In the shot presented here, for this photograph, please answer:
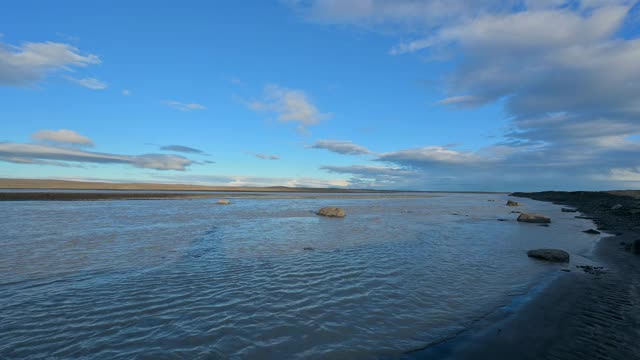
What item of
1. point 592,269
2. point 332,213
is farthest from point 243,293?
point 332,213

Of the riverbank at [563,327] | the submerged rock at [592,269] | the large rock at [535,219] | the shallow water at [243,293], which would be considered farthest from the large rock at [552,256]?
the large rock at [535,219]

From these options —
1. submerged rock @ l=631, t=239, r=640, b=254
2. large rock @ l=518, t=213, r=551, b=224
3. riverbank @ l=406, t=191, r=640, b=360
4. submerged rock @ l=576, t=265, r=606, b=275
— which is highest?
large rock @ l=518, t=213, r=551, b=224

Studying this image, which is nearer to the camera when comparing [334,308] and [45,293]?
[334,308]

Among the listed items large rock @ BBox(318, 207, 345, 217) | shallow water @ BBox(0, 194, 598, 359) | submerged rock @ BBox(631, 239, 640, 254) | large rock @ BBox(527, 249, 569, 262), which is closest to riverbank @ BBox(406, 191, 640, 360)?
shallow water @ BBox(0, 194, 598, 359)

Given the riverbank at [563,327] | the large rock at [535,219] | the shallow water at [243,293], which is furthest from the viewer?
the large rock at [535,219]

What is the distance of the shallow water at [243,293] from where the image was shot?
6.38 m

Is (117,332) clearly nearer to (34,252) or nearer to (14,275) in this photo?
(14,275)

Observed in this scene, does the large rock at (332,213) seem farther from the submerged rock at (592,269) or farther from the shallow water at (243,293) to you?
the submerged rock at (592,269)

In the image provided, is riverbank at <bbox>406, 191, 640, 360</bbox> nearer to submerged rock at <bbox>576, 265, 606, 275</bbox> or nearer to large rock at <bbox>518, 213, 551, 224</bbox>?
submerged rock at <bbox>576, 265, 606, 275</bbox>

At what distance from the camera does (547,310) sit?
8.44 meters

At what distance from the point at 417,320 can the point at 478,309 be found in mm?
1902

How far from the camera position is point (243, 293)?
9.23 metres

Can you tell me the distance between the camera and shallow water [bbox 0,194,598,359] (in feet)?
20.9

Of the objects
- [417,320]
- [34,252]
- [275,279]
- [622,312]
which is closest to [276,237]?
[275,279]
